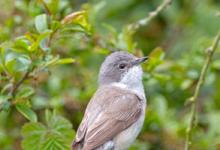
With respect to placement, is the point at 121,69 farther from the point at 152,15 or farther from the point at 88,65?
the point at 88,65

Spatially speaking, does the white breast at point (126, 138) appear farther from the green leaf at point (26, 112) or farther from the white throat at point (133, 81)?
the green leaf at point (26, 112)

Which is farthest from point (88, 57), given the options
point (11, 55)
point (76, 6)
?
point (11, 55)

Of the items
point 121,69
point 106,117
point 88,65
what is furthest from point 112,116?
point 88,65

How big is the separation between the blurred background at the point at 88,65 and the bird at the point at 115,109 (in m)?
0.10

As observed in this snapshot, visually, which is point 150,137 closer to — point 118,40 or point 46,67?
point 118,40

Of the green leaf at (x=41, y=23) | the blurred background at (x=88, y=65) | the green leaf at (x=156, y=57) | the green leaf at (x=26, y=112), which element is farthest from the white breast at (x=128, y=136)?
the green leaf at (x=41, y=23)

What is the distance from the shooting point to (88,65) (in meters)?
7.61

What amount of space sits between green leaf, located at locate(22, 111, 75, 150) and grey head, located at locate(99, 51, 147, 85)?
833 millimetres

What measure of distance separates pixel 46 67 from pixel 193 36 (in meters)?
2.92

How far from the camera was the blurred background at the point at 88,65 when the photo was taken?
543cm

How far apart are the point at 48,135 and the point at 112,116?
517mm

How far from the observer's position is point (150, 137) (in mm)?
6844

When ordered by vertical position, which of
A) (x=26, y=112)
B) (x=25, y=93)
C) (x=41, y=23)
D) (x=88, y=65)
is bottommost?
(x=88, y=65)

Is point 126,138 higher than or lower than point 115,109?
lower
